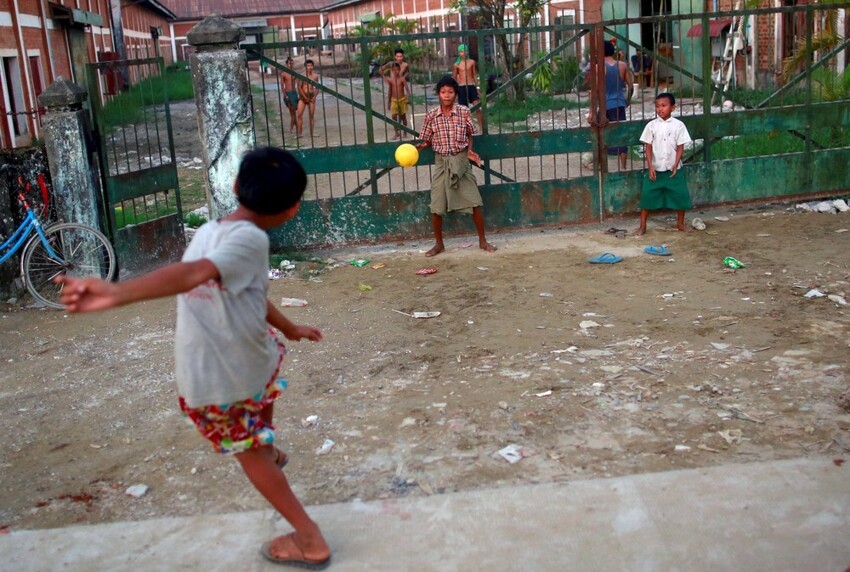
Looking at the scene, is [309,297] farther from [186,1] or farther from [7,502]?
[186,1]

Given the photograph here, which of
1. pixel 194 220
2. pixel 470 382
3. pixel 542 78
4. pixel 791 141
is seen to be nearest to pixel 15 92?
pixel 194 220

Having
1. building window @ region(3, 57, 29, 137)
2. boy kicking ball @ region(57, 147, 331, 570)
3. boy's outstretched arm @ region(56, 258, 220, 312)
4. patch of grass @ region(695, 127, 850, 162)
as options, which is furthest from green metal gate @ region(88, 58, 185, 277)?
building window @ region(3, 57, 29, 137)

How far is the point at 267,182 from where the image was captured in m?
2.98

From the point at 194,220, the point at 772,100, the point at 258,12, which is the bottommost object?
the point at 194,220

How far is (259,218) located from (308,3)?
5456 centimetres

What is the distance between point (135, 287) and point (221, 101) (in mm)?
5249

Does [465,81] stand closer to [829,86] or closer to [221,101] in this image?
[221,101]

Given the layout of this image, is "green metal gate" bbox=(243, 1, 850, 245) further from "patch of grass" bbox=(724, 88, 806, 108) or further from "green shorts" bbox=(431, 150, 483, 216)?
"green shorts" bbox=(431, 150, 483, 216)

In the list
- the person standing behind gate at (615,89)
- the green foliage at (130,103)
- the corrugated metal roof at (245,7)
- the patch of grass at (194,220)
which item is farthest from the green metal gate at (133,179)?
the corrugated metal roof at (245,7)

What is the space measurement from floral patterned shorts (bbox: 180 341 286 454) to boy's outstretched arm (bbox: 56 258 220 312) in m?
0.47

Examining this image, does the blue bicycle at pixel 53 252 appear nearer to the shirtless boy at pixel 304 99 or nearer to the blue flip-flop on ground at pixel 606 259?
the shirtless boy at pixel 304 99

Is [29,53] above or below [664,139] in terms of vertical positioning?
above

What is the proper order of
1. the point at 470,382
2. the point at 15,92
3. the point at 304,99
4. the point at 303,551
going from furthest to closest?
the point at 15,92 → the point at 304,99 → the point at 470,382 → the point at 303,551

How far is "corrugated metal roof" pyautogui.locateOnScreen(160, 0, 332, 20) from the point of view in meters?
53.5
